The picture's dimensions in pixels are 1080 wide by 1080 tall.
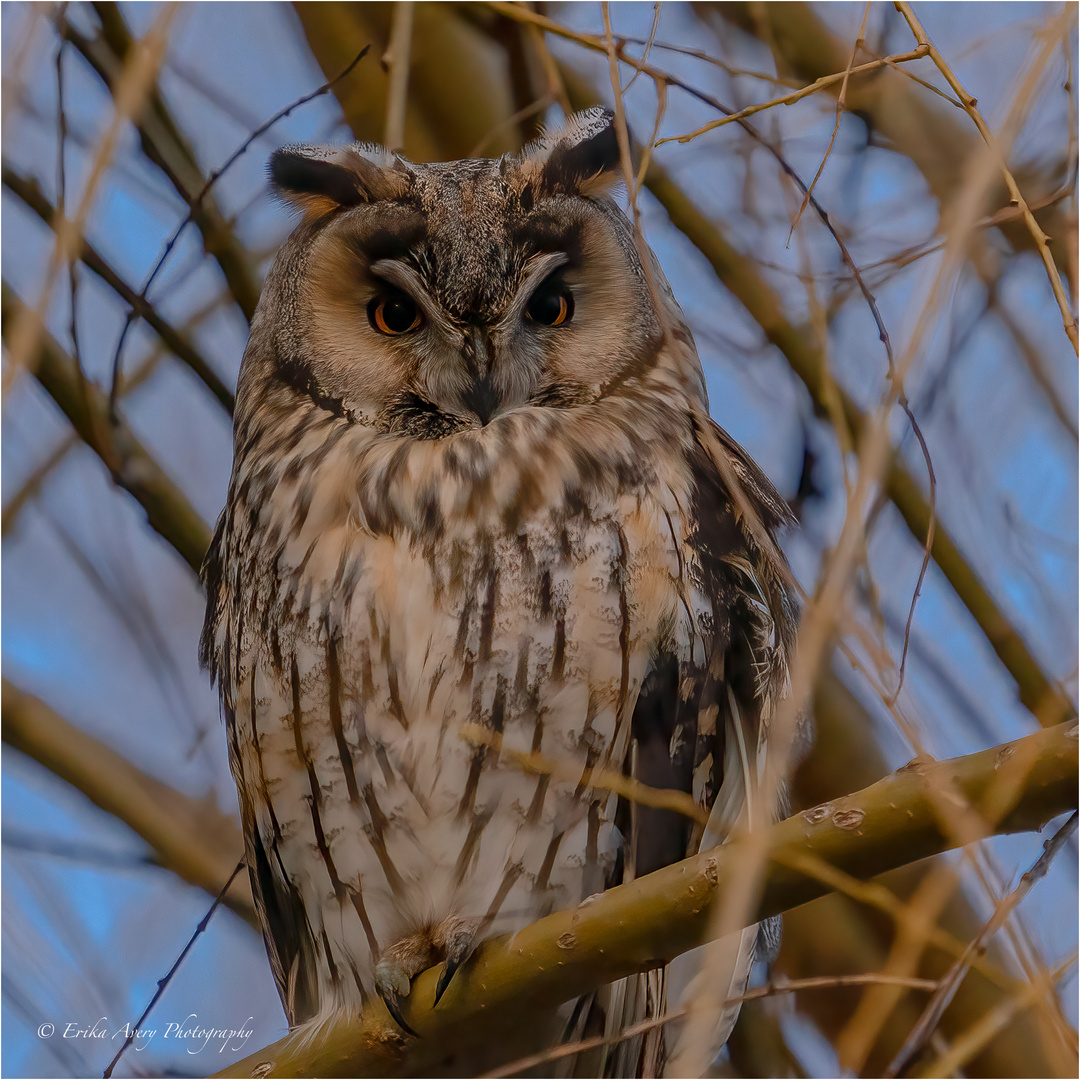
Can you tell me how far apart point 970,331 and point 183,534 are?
1489 mm

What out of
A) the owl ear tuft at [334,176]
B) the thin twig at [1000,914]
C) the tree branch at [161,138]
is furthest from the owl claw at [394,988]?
the tree branch at [161,138]

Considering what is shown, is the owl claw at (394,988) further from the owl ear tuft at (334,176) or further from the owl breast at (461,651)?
the owl ear tuft at (334,176)

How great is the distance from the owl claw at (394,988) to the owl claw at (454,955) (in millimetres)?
63

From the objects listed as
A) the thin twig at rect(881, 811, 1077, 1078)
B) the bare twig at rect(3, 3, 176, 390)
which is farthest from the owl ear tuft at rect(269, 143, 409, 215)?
the thin twig at rect(881, 811, 1077, 1078)

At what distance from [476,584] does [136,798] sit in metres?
1.06

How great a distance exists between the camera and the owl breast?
5.45 ft

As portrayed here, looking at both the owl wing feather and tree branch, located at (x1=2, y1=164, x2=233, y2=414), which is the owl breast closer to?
the owl wing feather

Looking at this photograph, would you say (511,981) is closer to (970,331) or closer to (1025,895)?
(1025,895)

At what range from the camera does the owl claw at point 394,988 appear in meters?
1.56

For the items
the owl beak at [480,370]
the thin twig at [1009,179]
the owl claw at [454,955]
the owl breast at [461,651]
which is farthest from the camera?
the owl beak at [480,370]

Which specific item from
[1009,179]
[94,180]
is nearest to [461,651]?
[94,180]

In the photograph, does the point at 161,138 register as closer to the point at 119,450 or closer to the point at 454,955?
the point at 119,450

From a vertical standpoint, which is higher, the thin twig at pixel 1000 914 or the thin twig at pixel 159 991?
the thin twig at pixel 159 991

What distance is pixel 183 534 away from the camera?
7.62 ft
